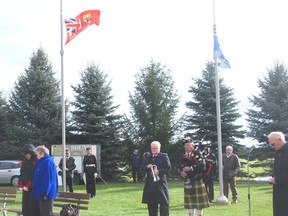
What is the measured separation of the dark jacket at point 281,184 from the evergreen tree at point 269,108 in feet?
77.0

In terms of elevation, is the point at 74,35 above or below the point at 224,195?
above

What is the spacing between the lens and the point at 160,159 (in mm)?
10680

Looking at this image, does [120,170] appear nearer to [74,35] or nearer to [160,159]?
[74,35]

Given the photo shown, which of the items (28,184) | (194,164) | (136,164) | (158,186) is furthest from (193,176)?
(136,164)

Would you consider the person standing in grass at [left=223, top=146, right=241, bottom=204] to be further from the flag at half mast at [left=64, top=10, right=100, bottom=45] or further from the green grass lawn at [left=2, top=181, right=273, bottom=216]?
the flag at half mast at [left=64, top=10, right=100, bottom=45]

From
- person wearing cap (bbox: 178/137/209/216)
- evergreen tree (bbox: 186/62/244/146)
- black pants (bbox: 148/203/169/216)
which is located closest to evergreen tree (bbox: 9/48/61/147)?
evergreen tree (bbox: 186/62/244/146)

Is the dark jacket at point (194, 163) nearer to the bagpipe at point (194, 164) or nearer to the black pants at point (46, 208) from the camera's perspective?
the bagpipe at point (194, 164)

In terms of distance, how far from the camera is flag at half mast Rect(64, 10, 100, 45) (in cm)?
1906

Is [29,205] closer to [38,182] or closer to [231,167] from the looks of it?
[38,182]

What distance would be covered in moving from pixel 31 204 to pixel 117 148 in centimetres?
2405

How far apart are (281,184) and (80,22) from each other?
12.6m

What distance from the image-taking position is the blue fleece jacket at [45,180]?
9922 millimetres

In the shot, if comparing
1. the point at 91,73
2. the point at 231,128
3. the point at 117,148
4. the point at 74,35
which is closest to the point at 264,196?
the point at 74,35

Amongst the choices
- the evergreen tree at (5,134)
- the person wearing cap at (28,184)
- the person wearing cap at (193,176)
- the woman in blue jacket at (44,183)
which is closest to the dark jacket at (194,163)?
the person wearing cap at (193,176)
